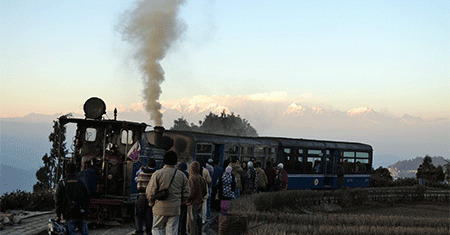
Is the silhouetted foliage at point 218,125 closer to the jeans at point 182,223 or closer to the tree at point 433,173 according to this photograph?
the tree at point 433,173

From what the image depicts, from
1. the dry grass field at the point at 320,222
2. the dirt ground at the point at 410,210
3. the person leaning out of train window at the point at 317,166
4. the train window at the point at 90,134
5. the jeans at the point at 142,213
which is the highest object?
the train window at the point at 90,134

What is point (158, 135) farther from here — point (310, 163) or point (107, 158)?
point (310, 163)

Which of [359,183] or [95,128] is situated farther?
[359,183]

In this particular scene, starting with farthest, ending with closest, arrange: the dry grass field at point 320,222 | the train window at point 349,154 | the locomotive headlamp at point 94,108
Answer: the train window at point 349,154 < the locomotive headlamp at point 94,108 < the dry grass field at point 320,222

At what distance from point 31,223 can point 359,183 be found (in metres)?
22.1

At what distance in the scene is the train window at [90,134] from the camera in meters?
14.0

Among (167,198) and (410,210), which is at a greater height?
(167,198)

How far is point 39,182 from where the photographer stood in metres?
39.0

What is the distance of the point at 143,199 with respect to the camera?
968 centimetres

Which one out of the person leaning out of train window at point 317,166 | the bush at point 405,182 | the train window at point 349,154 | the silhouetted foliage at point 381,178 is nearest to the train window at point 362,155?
the train window at point 349,154

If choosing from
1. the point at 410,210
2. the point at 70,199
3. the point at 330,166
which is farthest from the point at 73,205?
the point at 330,166

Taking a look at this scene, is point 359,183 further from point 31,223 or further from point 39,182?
point 39,182

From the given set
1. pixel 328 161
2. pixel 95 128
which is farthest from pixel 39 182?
pixel 95 128

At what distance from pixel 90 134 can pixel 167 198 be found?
6.55m
